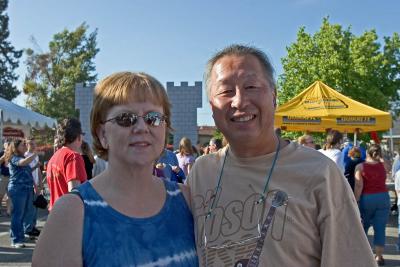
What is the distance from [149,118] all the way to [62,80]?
3632cm

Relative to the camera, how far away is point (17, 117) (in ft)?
39.3

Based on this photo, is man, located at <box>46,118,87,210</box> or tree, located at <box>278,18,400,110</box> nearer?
man, located at <box>46,118,87,210</box>

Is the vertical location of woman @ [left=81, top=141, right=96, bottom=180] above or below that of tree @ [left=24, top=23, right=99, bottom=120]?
below

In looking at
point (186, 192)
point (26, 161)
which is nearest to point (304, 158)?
point (186, 192)

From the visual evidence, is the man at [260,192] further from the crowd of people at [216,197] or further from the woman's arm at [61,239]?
the woman's arm at [61,239]

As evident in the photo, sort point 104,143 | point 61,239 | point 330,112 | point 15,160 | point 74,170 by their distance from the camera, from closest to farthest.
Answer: point 61,239 < point 104,143 < point 74,170 < point 15,160 < point 330,112

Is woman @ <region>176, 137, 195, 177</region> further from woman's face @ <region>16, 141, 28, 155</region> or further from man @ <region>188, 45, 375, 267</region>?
man @ <region>188, 45, 375, 267</region>

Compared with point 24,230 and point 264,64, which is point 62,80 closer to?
point 24,230

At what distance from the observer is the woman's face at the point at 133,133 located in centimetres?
183

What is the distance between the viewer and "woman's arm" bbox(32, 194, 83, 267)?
1586 mm

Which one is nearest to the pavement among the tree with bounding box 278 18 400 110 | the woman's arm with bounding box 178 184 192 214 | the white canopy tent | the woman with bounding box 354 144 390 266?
the woman with bounding box 354 144 390 266

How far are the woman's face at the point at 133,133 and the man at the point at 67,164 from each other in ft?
10.6

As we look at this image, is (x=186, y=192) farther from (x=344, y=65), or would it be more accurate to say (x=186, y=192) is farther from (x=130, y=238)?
(x=344, y=65)

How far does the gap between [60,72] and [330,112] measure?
31.5 meters
